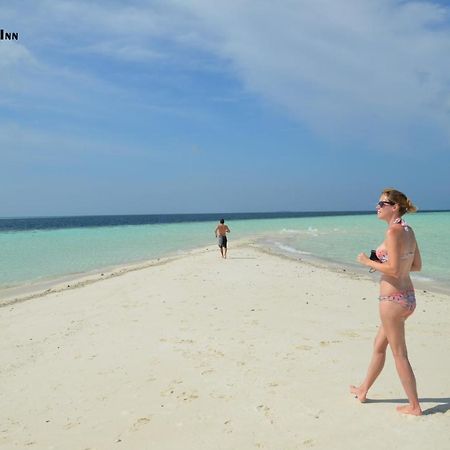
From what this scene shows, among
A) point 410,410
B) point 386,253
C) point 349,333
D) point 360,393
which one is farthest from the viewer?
point 349,333

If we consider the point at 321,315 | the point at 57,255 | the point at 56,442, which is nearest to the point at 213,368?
the point at 56,442

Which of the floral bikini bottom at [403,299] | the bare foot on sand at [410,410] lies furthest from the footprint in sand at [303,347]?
the floral bikini bottom at [403,299]

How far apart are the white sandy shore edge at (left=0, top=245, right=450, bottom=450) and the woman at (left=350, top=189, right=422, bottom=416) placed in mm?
535

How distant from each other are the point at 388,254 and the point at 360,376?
7.12 ft

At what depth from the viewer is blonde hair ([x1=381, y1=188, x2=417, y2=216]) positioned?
14.2 ft

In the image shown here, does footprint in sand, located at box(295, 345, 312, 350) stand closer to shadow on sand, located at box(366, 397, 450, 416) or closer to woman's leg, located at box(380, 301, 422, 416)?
shadow on sand, located at box(366, 397, 450, 416)

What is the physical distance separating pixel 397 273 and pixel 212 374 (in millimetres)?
2841

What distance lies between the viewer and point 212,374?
5.79 m

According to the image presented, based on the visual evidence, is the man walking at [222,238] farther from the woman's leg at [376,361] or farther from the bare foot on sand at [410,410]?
the bare foot on sand at [410,410]

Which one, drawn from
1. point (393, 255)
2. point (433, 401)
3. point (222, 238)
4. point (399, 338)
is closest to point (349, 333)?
point (433, 401)

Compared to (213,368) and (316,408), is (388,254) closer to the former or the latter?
(316,408)

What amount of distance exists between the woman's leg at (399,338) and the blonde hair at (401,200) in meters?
0.92

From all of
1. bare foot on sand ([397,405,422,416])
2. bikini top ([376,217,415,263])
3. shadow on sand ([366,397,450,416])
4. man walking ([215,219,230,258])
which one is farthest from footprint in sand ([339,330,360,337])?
man walking ([215,219,230,258])

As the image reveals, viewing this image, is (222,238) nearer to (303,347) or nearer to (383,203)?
(303,347)
